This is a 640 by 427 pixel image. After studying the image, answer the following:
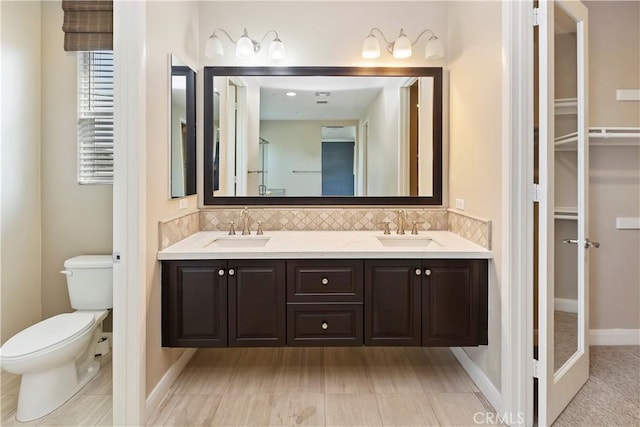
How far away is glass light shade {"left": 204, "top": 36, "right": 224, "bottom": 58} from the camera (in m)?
2.66

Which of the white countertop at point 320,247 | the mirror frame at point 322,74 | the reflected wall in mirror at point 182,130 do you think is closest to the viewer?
the white countertop at point 320,247

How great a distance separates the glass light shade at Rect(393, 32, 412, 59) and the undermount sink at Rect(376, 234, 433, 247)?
1267mm

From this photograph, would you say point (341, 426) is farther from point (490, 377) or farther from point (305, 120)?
point (305, 120)

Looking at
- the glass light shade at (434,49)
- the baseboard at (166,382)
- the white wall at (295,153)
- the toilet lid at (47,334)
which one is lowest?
the baseboard at (166,382)

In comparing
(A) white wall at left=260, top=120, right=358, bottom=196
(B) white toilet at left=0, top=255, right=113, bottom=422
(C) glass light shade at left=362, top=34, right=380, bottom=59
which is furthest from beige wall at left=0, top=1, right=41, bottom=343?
(C) glass light shade at left=362, top=34, right=380, bottom=59

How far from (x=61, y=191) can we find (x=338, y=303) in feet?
6.99

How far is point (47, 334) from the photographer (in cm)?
207

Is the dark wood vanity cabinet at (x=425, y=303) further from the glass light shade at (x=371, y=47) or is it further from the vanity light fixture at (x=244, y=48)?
the vanity light fixture at (x=244, y=48)

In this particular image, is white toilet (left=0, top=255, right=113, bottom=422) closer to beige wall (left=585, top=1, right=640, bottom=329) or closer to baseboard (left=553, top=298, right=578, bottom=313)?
baseboard (left=553, top=298, right=578, bottom=313)

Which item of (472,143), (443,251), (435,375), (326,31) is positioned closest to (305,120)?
(326,31)

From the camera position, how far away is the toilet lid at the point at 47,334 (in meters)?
1.92

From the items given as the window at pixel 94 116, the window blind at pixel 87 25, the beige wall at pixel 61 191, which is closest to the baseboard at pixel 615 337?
the beige wall at pixel 61 191

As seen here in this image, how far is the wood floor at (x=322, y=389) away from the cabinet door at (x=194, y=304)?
0.33 meters

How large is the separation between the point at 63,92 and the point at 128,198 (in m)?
1.51
